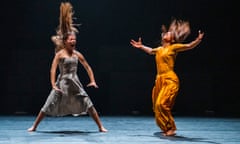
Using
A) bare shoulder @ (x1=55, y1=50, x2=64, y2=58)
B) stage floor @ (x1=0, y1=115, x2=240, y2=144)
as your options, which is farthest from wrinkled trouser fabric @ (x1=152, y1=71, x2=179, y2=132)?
bare shoulder @ (x1=55, y1=50, x2=64, y2=58)

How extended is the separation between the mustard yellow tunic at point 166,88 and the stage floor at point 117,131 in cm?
17

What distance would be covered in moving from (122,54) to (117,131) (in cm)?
244

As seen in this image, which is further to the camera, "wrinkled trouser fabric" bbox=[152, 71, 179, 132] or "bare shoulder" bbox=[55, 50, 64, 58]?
"bare shoulder" bbox=[55, 50, 64, 58]

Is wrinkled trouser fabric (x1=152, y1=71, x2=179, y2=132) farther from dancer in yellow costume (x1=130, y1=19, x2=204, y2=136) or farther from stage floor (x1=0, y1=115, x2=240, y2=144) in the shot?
stage floor (x1=0, y1=115, x2=240, y2=144)

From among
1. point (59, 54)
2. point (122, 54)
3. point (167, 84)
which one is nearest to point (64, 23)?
point (59, 54)

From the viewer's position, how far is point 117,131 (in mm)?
5277

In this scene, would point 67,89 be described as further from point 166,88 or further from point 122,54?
point 122,54

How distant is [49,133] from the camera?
506cm

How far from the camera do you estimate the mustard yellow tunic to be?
4918mm

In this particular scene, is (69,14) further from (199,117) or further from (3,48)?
(199,117)

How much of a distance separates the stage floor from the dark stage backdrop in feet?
2.13

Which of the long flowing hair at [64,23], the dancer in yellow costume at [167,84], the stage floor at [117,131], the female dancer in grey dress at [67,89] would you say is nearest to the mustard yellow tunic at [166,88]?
the dancer in yellow costume at [167,84]

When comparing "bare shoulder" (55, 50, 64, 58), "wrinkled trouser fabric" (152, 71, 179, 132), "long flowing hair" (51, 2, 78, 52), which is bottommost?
"wrinkled trouser fabric" (152, 71, 179, 132)

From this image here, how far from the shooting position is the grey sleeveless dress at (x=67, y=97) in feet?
16.8
